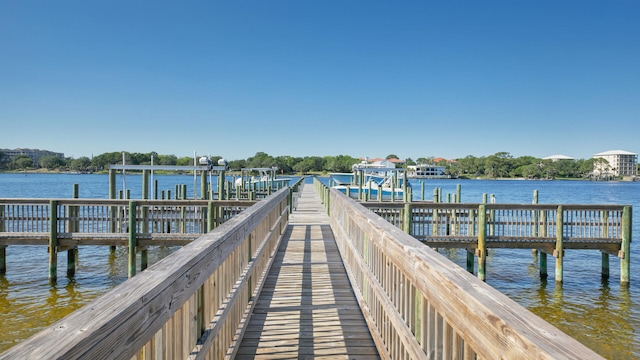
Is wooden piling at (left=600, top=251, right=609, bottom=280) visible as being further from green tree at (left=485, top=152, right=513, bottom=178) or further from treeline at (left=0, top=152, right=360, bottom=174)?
green tree at (left=485, top=152, right=513, bottom=178)

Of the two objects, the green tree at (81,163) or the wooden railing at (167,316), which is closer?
the wooden railing at (167,316)

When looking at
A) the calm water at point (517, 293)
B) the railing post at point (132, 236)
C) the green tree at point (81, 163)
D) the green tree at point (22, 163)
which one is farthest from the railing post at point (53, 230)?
the green tree at point (22, 163)

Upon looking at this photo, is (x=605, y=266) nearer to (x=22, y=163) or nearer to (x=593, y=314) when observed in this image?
(x=593, y=314)

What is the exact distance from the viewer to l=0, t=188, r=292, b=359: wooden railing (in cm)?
116

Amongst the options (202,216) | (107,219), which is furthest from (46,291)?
(202,216)

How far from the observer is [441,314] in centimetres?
196

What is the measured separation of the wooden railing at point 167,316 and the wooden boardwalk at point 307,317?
38 centimetres

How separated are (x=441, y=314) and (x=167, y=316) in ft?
4.24

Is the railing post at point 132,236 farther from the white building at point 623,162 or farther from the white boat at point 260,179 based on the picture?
the white building at point 623,162

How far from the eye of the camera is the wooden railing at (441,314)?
4.06 ft

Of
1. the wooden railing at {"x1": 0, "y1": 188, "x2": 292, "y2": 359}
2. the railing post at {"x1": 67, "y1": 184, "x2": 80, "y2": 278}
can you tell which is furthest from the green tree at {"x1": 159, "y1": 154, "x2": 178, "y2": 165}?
the wooden railing at {"x1": 0, "y1": 188, "x2": 292, "y2": 359}

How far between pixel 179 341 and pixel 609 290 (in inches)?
544

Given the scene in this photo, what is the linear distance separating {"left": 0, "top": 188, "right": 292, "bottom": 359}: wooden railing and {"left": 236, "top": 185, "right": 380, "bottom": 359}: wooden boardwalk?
15.0 inches

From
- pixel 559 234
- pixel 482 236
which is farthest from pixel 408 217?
pixel 559 234
